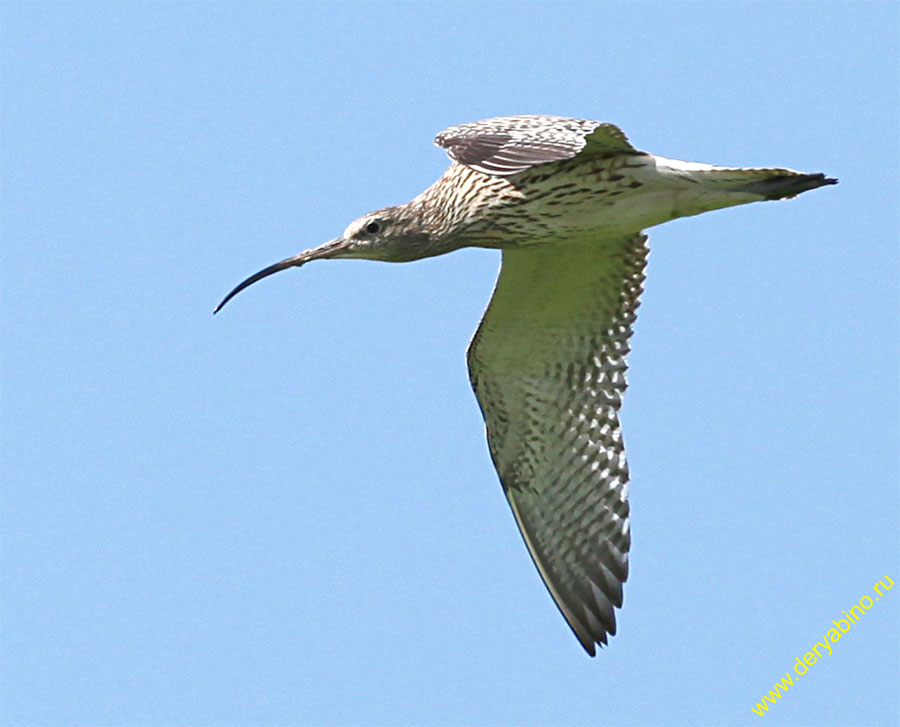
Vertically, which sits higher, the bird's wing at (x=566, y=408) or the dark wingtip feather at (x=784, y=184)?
the dark wingtip feather at (x=784, y=184)

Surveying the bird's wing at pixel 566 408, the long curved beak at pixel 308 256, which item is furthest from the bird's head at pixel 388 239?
the bird's wing at pixel 566 408

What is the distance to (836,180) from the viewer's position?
1122cm

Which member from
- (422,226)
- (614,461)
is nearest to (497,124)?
(422,226)

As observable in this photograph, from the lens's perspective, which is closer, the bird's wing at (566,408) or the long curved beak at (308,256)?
the long curved beak at (308,256)

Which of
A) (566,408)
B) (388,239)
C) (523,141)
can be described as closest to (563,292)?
(566,408)

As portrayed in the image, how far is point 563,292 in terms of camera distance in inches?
494

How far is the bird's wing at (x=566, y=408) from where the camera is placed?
40.8 ft

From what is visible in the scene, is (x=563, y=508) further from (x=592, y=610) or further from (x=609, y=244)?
(x=609, y=244)

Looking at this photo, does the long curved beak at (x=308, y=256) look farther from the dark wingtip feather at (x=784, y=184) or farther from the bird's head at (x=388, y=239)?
the dark wingtip feather at (x=784, y=184)

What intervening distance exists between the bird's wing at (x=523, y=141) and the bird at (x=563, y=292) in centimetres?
2

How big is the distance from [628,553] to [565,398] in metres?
1.24

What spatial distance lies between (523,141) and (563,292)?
7.50 feet

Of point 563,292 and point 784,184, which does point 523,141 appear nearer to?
point 784,184

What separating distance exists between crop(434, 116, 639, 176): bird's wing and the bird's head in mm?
761
